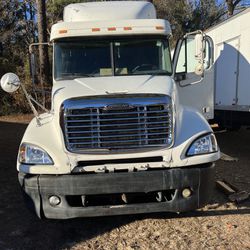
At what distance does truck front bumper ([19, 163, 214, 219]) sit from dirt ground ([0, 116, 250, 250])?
1.19 feet

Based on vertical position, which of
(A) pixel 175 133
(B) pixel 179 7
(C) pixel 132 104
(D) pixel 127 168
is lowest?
(D) pixel 127 168

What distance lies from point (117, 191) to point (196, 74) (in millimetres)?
2751

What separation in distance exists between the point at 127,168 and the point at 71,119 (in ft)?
2.86

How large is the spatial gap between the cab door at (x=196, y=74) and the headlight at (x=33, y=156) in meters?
2.57

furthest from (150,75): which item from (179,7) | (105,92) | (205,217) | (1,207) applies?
(179,7)

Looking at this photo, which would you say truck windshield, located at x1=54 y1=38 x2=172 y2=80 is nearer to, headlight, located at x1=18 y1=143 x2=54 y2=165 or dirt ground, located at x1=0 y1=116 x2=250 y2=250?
headlight, located at x1=18 y1=143 x2=54 y2=165

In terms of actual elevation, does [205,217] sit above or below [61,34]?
below

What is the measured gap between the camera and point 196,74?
6895 millimetres

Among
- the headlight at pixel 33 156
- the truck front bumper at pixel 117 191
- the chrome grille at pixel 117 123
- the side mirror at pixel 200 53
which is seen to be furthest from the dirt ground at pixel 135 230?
the side mirror at pixel 200 53

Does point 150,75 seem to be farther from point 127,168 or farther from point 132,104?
point 127,168

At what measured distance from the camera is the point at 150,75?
20.5 ft

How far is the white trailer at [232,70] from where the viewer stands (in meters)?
9.51

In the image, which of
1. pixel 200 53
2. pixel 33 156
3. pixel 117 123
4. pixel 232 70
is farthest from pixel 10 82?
pixel 232 70

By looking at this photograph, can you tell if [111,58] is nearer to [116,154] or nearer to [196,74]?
[196,74]
